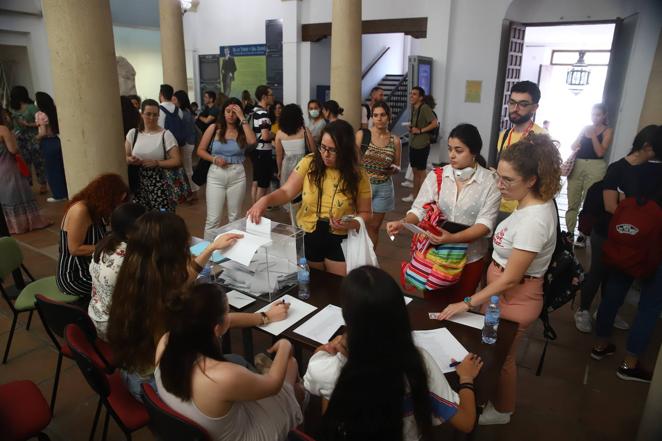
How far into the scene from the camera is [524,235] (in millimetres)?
2037

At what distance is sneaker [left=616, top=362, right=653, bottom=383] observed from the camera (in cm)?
298

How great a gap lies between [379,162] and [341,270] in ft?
5.63

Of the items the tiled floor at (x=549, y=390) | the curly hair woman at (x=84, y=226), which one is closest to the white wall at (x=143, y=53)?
the tiled floor at (x=549, y=390)

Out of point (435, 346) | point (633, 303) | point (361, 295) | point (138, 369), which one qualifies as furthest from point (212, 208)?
point (633, 303)

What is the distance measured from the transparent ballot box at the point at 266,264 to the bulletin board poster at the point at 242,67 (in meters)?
9.56

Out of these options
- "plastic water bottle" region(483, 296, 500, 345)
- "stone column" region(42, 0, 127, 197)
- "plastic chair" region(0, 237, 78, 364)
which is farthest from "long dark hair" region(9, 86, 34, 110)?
"plastic water bottle" region(483, 296, 500, 345)

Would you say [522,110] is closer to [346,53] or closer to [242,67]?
[346,53]

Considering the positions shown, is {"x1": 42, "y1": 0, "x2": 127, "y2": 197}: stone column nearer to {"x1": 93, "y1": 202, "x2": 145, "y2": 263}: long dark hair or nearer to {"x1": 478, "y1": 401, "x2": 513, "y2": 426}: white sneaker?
{"x1": 93, "y1": 202, "x2": 145, "y2": 263}: long dark hair

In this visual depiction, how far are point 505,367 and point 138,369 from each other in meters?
1.83

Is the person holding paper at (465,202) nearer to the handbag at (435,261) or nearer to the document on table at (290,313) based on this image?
the handbag at (435,261)

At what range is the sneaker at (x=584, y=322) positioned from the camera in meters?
3.58

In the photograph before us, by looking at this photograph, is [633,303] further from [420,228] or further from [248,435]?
[248,435]

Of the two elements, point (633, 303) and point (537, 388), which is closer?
point (537, 388)

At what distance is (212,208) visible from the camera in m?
4.38
